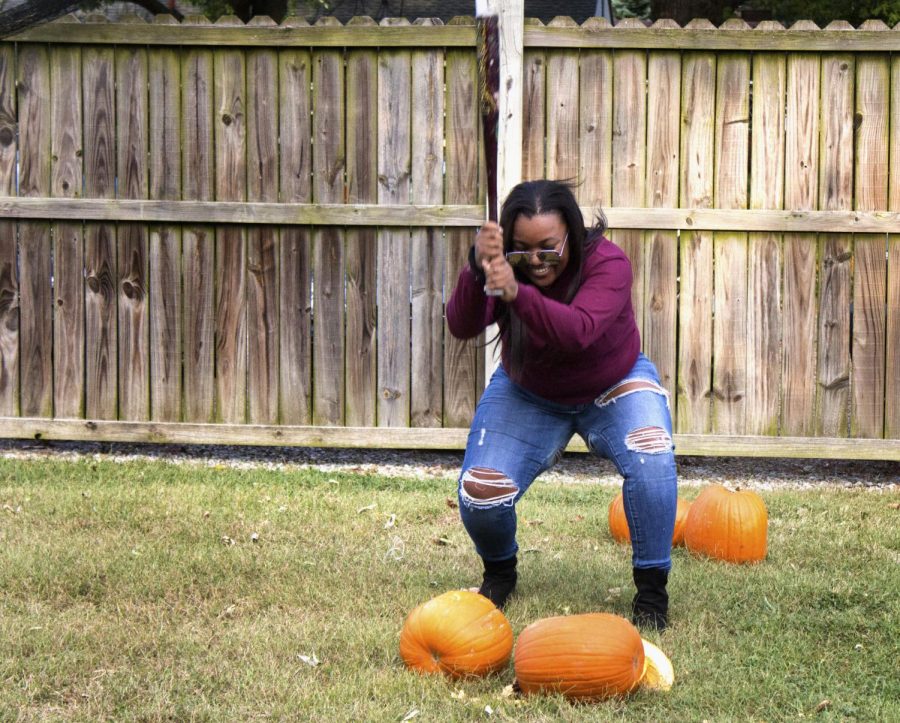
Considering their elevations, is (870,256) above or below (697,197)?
below

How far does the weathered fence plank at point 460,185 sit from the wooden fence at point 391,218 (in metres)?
0.01

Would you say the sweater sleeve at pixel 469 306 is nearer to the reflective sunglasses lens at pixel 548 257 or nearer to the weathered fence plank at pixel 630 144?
the reflective sunglasses lens at pixel 548 257

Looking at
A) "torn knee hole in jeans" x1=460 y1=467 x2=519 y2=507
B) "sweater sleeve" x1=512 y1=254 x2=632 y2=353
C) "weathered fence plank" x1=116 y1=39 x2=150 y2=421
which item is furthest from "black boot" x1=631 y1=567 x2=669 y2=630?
"weathered fence plank" x1=116 y1=39 x2=150 y2=421

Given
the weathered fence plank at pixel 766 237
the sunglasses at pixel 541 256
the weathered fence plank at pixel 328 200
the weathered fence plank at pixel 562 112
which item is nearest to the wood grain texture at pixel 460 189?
the weathered fence plank at pixel 562 112

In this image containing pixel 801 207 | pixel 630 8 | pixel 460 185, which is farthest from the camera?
pixel 630 8

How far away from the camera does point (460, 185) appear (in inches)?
232

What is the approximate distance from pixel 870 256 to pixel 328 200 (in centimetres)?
287

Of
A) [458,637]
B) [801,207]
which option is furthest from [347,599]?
[801,207]

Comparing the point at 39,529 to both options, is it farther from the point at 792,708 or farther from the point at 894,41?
the point at 894,41

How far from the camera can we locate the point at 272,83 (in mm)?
5930

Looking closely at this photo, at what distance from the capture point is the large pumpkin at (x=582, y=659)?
2773 mm

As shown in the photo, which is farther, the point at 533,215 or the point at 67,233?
the point at 67,233

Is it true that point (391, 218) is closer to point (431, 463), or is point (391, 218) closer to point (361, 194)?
point (361, 194)

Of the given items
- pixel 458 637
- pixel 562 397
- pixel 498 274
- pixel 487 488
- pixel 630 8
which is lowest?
pixel 458 637
